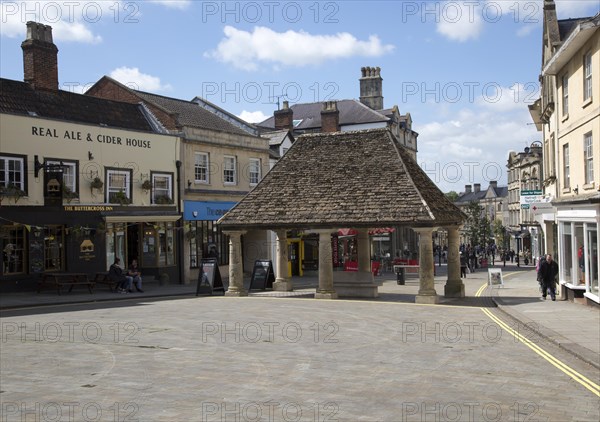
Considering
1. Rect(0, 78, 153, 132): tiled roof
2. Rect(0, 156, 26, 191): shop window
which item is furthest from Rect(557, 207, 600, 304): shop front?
Rect(0, 156, 26, 191): shop window

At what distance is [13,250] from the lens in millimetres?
27031

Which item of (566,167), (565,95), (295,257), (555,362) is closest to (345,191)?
(566,167)

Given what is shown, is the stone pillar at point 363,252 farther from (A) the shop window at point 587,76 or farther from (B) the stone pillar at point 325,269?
(A) the shop window at point 587,76

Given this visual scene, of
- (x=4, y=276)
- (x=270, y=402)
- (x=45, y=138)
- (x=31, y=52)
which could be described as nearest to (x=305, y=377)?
(x=270, y=402)

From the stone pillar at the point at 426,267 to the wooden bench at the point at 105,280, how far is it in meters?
13.9

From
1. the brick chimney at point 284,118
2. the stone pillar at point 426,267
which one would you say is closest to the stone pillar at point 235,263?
the stone pillar at point 426,267

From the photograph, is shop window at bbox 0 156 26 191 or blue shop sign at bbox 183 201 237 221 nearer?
shop window at bbox 0 156 26 191

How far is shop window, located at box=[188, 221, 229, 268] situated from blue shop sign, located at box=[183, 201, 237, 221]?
1.52ft

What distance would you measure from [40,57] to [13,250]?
9488 mm

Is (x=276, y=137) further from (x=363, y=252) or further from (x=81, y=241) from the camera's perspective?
(x=363, y=252)

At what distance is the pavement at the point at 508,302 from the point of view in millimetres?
14547

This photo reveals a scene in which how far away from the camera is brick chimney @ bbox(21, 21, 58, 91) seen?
A: 98.2 ft

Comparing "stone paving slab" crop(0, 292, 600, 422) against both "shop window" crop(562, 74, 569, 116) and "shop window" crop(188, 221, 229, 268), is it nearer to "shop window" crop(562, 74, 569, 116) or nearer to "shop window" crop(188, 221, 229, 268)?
"shop window" crop(562, 74, 569, 116)

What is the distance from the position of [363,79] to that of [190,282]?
1537 inches
